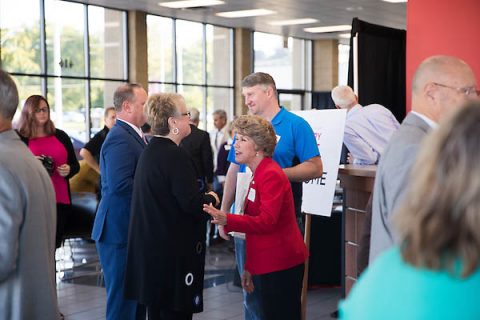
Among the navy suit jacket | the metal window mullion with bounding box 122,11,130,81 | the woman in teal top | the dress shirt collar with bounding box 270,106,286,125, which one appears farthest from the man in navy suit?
the metal window mullion with bounding box 122,11,130,81

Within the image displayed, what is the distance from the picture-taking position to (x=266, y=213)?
331 cm

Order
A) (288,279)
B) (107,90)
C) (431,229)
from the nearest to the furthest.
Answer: (431,229)
(288,279)
(107,90)

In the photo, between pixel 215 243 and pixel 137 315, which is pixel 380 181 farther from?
pixel 215 243

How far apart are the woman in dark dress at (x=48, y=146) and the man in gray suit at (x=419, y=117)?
3488 millimetres

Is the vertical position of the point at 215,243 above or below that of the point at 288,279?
below

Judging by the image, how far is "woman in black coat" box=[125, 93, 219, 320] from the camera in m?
3.40

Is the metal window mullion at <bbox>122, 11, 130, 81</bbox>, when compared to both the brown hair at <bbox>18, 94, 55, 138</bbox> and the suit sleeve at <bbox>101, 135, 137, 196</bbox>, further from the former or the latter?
the suit sleeve at <bbox>101, 135, 137, 196</bbox>

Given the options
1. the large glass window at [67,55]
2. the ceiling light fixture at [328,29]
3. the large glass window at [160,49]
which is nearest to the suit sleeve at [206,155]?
the large glass window at [67,55]

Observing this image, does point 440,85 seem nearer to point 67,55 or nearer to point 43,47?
point 43,47

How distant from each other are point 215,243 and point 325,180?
494cm

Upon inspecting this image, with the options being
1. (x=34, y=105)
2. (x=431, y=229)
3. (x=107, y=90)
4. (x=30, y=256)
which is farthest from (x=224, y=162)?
(x=431, y=229)

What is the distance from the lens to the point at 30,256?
2420 millimetres

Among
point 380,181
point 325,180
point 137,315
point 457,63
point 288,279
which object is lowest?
point 137,315

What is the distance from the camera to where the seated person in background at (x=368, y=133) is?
Result: 212 inches
